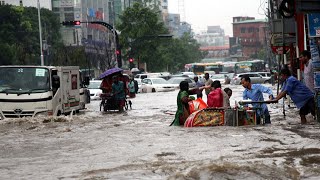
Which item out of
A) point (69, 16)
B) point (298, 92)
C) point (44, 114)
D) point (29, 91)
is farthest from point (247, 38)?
point (298, 92)

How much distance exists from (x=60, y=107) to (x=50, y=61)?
57.9m

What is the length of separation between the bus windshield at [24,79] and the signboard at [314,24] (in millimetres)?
8384

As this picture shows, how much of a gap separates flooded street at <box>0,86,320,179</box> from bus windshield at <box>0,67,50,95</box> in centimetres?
195

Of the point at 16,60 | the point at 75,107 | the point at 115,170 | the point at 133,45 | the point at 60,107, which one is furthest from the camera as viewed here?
the point at 133,45

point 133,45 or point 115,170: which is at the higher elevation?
point 133,45

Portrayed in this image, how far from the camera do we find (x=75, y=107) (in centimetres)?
2636

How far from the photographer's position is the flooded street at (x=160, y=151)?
9.95 meters

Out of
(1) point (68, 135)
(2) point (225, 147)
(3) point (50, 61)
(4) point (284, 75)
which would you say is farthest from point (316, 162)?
(3) point (50, 61)

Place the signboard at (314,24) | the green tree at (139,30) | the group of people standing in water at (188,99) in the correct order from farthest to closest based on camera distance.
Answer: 1. the green tree at (139,30)
2. the signboard at (314,24)
3. the group of people standing in water at (188,99)

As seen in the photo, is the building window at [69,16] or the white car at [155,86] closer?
the white car at [155,86]

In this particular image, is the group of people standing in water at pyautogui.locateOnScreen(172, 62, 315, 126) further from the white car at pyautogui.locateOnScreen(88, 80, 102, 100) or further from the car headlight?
the white car at pyautogui.locateOnScreen(88, 80, 102, 100)

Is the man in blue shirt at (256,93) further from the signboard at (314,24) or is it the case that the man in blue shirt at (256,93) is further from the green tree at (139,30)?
the green tree at (139,30)

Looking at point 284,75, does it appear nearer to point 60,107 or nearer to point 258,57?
point 60,107

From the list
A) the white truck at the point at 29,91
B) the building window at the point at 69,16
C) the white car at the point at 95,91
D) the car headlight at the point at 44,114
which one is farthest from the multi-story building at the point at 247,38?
the car headlight at the point at 44,114
